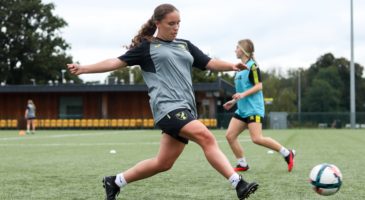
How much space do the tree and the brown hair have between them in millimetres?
65607

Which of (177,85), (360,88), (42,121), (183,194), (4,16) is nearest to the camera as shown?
(177,85)

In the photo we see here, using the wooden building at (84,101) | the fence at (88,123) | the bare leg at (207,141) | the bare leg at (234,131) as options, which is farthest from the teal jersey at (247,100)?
Result: the wooden building at (84,101)

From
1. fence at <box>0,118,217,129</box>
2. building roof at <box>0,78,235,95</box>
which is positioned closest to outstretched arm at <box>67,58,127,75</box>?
fence at <box>0,118,217,129</box>

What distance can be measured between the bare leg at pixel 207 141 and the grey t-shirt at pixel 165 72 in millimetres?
212

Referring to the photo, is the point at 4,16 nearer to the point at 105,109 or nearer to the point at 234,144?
the point at 105,109

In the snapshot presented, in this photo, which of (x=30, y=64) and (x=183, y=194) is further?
(x=30, y=64)

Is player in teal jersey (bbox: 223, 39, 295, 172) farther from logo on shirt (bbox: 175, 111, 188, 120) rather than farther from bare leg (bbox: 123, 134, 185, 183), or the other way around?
logo on shirt (bbox: 175, 111, 188, 120)

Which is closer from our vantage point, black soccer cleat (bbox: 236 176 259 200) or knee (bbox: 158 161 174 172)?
black soccer cleat (bbox: 236 176 259 200)

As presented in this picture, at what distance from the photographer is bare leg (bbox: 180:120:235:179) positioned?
4.93m

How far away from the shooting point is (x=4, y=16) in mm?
69312

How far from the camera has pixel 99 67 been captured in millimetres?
5043

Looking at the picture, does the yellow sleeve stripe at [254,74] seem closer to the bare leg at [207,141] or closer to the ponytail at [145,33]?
the ponytail at [145,33]

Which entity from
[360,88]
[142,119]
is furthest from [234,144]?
Result: [360,88]

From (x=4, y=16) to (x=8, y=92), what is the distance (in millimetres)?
27721
